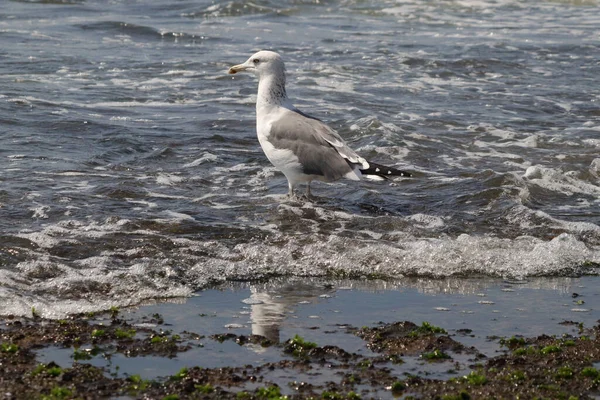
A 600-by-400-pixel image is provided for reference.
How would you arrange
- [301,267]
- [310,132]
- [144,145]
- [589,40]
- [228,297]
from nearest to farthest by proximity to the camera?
[228,297], [301,267], [310,132], [144,145], [589,40]

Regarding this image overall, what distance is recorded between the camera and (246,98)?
13.2 metres

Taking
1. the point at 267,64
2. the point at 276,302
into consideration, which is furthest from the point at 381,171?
the point at 276,302

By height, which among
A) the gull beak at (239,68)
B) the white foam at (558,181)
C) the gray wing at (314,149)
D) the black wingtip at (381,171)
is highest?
the gull beak at (239,68)

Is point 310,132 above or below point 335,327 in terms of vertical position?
above

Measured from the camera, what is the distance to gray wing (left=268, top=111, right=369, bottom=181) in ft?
26.8

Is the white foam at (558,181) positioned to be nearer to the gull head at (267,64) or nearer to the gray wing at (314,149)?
the gray wing at (314,149)

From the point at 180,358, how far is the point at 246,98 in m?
8.63

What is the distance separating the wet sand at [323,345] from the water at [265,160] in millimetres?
361

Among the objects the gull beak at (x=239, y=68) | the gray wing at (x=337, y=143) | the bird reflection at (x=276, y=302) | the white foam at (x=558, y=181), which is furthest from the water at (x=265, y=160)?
the gull beak at (x=239, y=68)

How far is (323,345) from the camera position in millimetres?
5039

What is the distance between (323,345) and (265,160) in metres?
5.10

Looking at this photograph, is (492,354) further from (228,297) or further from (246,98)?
(246,98)

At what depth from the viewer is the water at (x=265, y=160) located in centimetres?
666

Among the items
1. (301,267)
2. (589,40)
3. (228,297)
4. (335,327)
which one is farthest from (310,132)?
(589,40)
